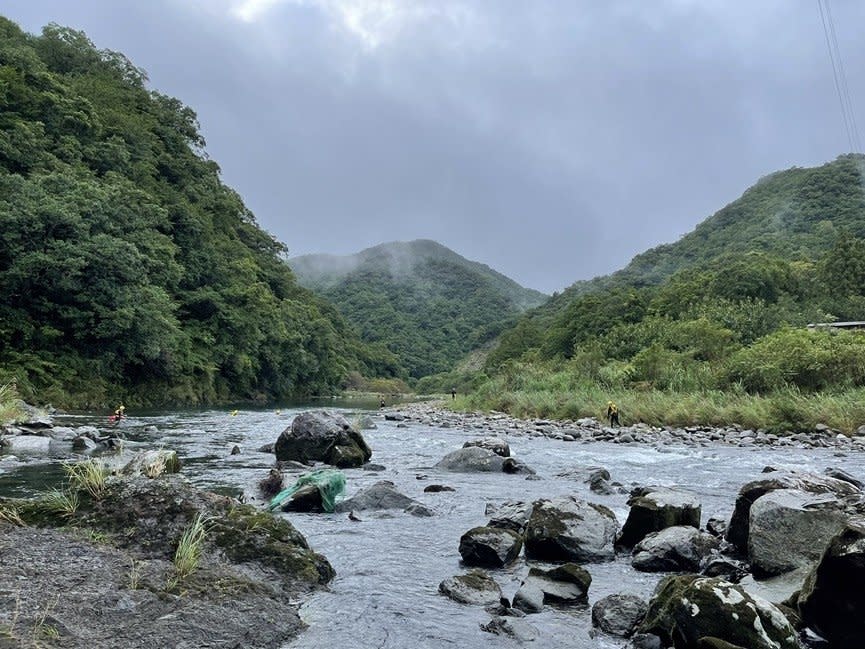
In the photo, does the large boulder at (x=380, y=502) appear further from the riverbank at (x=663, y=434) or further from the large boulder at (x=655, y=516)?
the riverbank at (x=663, y=434)

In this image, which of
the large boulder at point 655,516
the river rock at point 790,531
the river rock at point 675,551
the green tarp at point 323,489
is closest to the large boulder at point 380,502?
the green tarp at point 323,489

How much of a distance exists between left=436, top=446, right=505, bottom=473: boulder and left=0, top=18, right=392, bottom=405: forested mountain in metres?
22.1

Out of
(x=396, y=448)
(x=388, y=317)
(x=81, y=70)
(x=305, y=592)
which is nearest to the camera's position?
(x=305, y=592)

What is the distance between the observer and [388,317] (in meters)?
154

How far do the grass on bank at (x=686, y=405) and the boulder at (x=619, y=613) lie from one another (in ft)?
60.4

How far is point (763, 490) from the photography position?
7062 mm

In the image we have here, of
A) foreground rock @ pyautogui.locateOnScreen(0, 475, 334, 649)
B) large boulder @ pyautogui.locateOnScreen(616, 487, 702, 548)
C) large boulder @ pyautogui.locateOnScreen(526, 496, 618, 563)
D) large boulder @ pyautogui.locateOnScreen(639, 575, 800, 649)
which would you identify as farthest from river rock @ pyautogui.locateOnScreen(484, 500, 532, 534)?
large boulder @ pyautogui.locateOnScreen(639, 575, 800, 649)

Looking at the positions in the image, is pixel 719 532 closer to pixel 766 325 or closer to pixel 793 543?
pixel 793 543

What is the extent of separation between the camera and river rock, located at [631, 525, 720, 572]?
6410 millimetres

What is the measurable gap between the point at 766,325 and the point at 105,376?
133 feet

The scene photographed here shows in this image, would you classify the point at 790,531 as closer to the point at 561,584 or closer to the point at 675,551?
the point at 675,551

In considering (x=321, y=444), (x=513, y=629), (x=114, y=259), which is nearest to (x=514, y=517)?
(x=513, y=629)

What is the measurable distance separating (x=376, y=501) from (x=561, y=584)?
13.5 ft

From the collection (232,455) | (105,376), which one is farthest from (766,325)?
(105,376)
